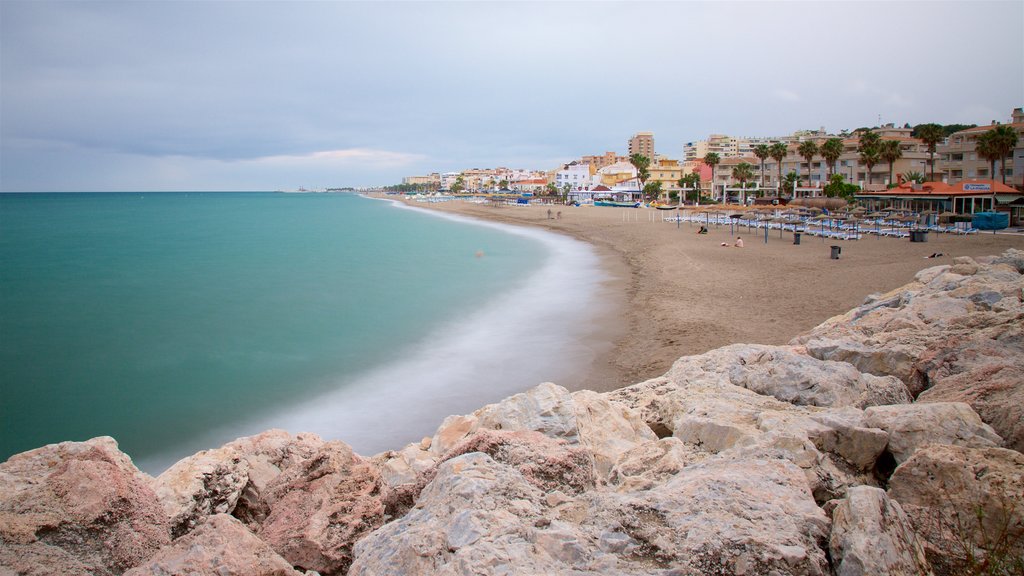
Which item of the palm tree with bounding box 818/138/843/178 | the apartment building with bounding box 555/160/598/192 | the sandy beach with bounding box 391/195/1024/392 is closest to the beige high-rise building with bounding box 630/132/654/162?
the apartment building with bounding box 555/160/598/192

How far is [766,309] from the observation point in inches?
596

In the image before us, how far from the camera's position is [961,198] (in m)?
36.1

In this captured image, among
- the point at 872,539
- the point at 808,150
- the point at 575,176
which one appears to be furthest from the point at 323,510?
the point at 575,176

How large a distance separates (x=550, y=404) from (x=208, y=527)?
109 inches

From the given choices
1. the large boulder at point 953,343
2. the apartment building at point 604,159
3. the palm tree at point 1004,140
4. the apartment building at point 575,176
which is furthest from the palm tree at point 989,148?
the apartment building at point 604,159

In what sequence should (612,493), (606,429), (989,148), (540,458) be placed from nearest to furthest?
(612,493) → (540,458) → (606,429) → (989,148)

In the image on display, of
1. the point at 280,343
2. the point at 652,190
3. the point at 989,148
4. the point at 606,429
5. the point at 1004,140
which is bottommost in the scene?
the point at 280,343

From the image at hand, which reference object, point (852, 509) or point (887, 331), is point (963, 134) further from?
point (852, 509)

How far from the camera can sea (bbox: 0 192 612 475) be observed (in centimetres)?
1151

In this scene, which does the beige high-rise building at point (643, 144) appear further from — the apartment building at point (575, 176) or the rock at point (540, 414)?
the rock at point (540, 414)

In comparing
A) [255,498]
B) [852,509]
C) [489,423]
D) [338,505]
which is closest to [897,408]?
[852,509]

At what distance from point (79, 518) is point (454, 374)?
9739 mm

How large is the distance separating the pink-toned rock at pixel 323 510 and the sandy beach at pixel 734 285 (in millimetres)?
6825

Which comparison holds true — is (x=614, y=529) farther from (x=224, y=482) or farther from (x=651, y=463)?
(x=224, y=482)
